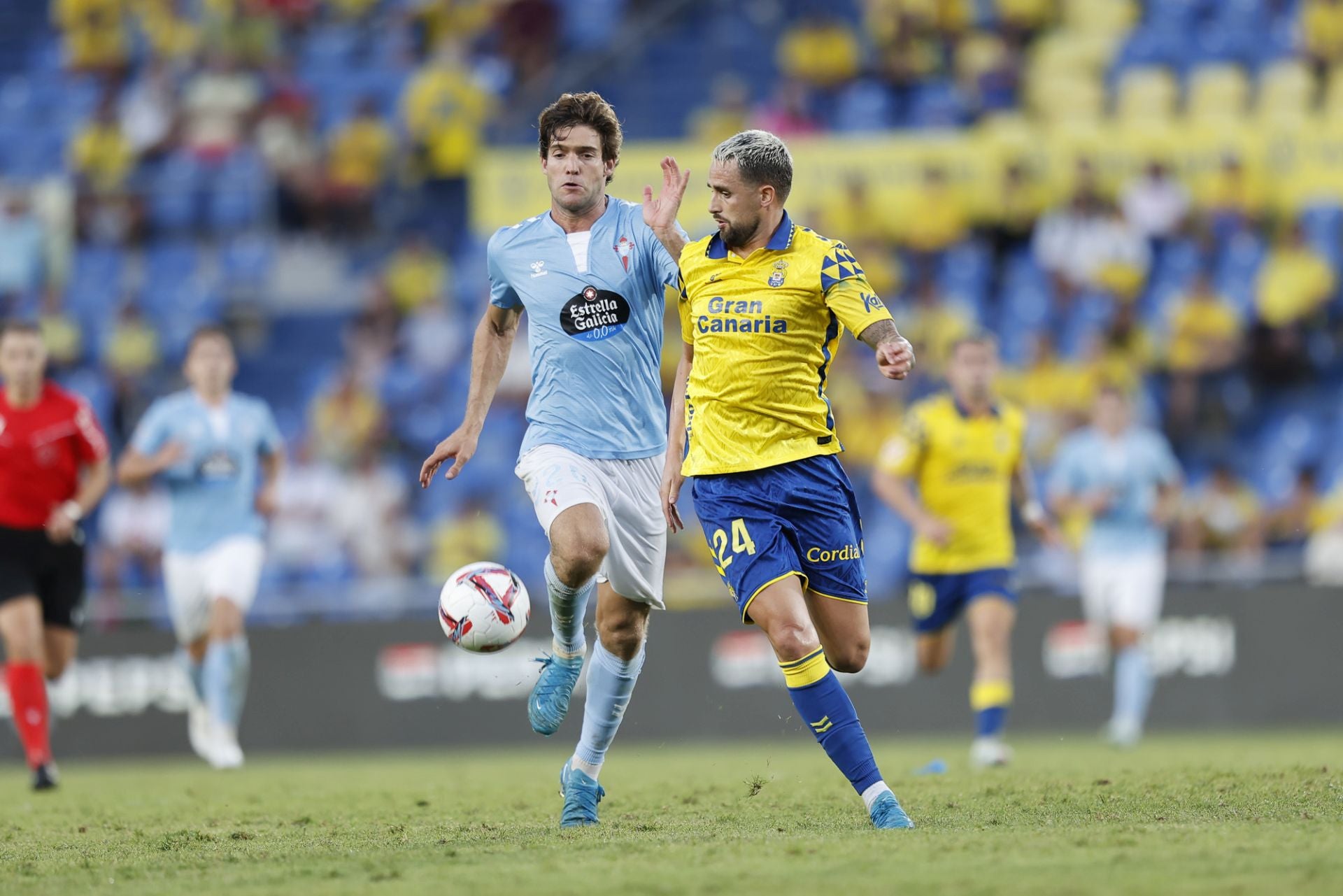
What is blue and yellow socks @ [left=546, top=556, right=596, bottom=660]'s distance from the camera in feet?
24.0

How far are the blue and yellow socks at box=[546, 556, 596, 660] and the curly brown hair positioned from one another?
180cm

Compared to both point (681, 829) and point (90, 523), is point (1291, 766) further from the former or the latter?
point (90, 523)

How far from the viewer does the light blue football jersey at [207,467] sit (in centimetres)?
1242

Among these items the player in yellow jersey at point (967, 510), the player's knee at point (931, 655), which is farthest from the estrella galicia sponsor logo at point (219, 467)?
the player's knee at point (931, 655)

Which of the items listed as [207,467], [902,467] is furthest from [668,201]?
[207,467]

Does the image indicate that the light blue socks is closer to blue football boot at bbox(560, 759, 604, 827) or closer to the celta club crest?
blue football boot at bbox(560, 759, 604, 827)

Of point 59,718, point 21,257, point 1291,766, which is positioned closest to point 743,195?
point 1291,766

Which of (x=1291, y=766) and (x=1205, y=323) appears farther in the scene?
(x=1205, y=323)

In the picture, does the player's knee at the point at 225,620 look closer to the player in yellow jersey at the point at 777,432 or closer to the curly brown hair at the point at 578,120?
the curly brown hair at the point at 578,120

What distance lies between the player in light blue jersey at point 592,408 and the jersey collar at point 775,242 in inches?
14.0

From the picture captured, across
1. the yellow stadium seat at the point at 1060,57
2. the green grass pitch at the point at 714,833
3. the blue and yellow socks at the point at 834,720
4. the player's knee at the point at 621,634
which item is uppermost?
the yellow stadium seat at the point at 1060,57

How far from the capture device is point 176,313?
64.4 ft

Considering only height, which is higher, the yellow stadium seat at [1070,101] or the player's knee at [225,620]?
the yellow stadium seat at [1070,101]

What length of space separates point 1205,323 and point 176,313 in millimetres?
11059
